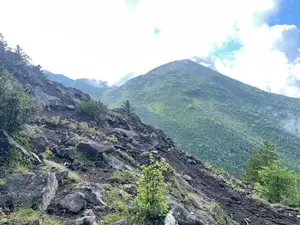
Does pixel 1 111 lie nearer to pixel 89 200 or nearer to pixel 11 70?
pixel 89 200

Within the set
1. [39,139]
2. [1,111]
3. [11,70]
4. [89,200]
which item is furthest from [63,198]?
[11,70]

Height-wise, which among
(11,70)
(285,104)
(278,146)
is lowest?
(278,146)

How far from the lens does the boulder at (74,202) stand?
11.4m

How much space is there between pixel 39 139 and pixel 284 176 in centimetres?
2343

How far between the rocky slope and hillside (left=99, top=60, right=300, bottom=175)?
6433 cm

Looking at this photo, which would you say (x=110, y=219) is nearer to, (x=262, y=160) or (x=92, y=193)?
(x=92, y=193)

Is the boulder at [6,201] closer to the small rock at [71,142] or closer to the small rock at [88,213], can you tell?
the small rock at [88,213]

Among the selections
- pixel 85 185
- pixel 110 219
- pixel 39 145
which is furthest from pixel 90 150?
pixel 110 219

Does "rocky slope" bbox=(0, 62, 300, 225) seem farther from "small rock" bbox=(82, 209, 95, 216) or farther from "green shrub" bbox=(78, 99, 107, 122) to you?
"green shrub" bbox=(78, 99, 107, 122)

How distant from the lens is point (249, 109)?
179m

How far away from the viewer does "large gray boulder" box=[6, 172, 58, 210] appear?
10.9m

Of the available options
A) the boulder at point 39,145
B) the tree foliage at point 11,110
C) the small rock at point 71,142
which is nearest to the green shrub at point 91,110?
the small rock at point 71,142

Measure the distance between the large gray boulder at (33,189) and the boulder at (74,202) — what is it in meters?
0.66

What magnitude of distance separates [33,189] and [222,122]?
14210 centimetres
